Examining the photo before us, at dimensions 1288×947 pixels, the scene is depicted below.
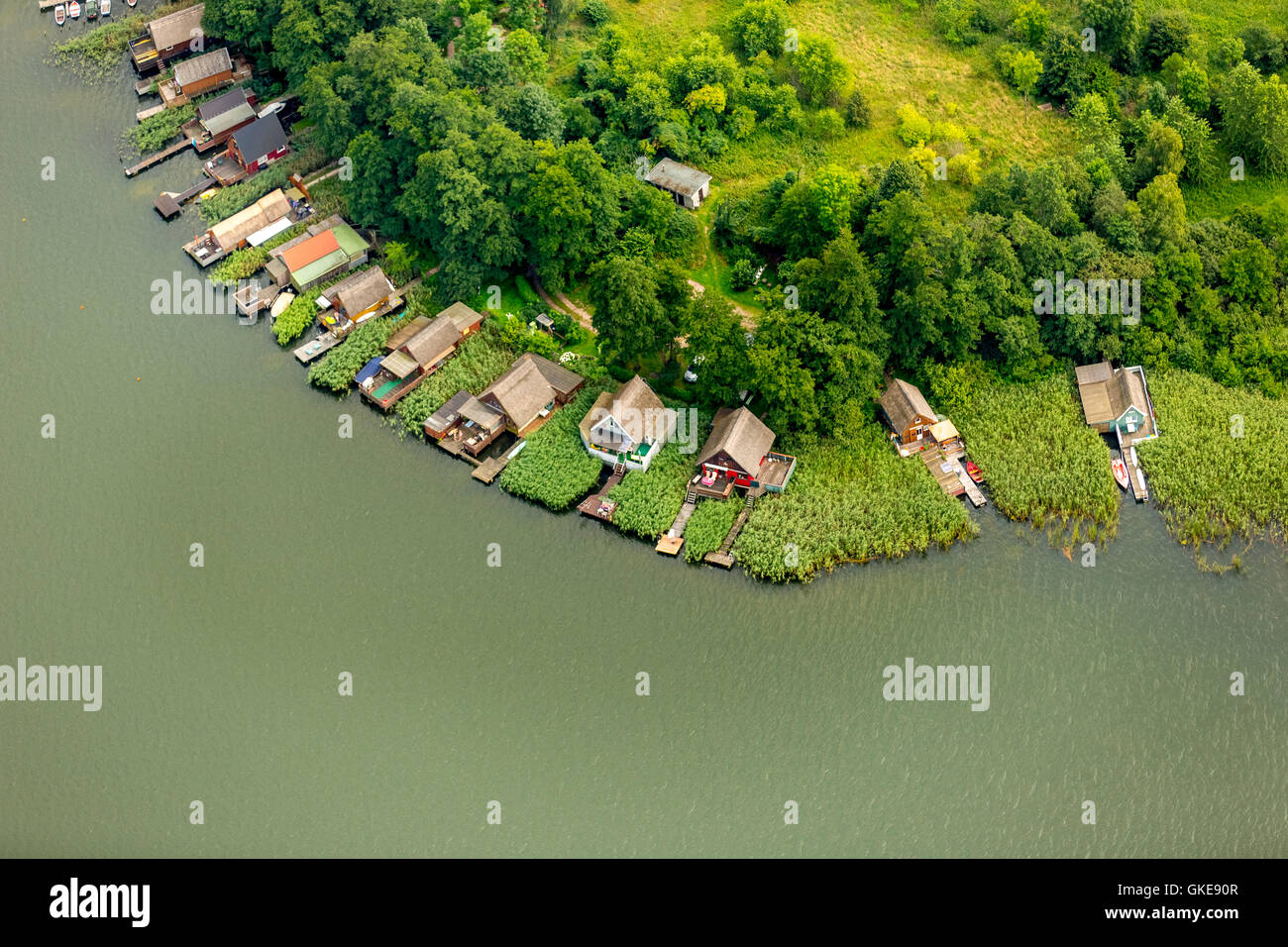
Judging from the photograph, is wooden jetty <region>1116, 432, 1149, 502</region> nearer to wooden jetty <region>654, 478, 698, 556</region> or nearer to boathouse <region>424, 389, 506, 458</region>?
wooden jetty <region>654, 478, 698, 556</region>

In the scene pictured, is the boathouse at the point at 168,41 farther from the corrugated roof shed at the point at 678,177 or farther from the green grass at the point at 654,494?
the green grass at the point at 654,494

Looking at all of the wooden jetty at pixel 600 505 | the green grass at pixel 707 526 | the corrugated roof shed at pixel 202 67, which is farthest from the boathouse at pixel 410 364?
the corrugated roof shed at pixel 202 67

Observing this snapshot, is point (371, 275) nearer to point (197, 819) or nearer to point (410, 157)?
point (410, 157)

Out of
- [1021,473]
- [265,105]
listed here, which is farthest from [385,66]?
[1021,473]

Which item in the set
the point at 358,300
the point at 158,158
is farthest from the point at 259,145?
the point at 358,300

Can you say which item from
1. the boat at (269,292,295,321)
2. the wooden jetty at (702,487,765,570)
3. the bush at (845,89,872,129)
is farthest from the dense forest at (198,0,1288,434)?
the boat at (269,292,295,321)

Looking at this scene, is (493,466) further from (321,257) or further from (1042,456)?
(1042,456)
